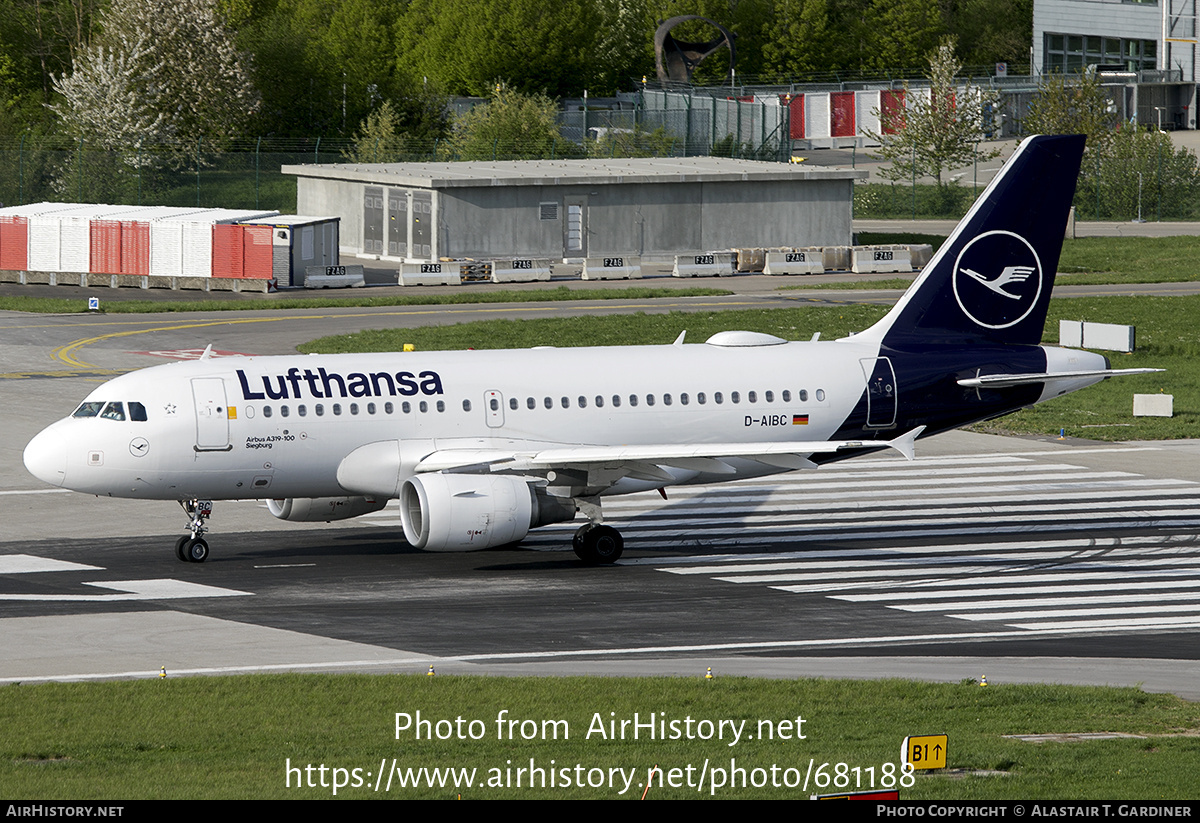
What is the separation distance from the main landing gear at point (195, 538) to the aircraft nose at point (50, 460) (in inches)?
113

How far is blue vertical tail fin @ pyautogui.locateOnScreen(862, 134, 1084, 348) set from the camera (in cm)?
4097

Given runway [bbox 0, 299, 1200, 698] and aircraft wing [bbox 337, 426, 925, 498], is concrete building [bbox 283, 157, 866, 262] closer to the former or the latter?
runway [bbox 0, 299, 1200, 698]

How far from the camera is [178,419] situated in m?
35.6

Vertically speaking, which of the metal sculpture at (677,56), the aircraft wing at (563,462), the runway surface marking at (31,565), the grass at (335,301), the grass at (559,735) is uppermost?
the metal sculpture at (677,56)

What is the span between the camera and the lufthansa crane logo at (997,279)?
41.2 meters

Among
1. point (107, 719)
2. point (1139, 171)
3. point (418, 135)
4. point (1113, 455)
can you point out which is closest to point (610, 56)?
point (418, 135)

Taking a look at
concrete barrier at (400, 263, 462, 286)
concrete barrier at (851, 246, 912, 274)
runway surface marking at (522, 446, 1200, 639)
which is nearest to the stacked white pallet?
concrete barrier at (400, 263, 462, 286)

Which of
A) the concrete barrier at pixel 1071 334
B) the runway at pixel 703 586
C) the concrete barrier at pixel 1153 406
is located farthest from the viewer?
the concrete barrier at pixel 1071 334

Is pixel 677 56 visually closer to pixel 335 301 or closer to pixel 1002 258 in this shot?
pixel 335 301

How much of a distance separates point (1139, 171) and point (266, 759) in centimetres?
11778

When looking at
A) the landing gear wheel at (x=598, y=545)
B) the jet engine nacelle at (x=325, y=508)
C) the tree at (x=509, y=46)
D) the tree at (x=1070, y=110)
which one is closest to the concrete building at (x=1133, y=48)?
the tree at (x=1070, y=110)

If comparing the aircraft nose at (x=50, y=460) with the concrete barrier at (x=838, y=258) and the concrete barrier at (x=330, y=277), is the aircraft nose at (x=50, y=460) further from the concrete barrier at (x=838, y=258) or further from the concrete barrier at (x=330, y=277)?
the concrete barrier at (x=838, y=258)

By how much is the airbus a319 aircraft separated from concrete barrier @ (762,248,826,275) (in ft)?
183

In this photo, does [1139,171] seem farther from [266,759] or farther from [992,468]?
[266,759]
